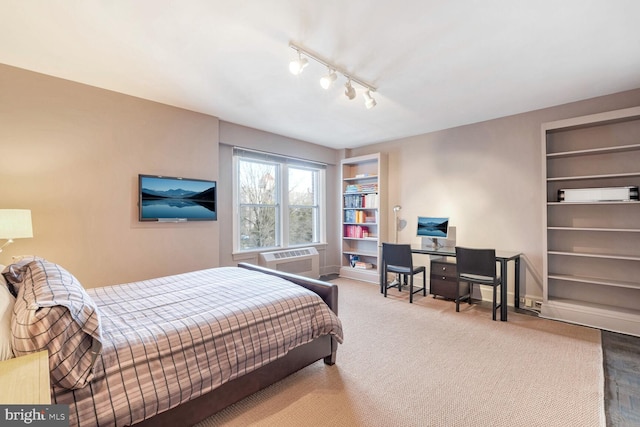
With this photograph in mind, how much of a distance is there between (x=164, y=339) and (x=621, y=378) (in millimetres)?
3175

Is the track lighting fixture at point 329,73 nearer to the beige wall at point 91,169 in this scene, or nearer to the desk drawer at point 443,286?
the beige wall at point 91,169

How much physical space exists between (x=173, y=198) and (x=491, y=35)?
11.4 ft

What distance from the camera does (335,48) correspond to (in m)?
2.22

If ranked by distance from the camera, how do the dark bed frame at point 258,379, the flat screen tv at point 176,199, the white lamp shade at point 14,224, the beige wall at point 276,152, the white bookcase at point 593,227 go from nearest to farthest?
the dark bed frame at point 258,379
the white lamp shade at point 14,224
the white bookcase at point 593,227
the flat screen tv at point 176,199
the beige wall at point 276,152

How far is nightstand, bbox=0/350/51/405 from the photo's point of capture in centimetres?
87

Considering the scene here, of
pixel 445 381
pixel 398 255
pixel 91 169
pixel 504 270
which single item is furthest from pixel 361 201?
pixel 91 169

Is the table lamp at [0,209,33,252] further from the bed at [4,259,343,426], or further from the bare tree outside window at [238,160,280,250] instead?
the bare tree outside window at [238,160,280,250]

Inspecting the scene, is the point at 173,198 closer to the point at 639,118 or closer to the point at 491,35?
the point at 491,35

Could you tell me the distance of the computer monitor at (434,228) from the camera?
4152mm

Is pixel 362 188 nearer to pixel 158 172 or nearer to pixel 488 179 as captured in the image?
pixel 488 179

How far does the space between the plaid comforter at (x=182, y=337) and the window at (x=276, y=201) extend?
204 centimetres

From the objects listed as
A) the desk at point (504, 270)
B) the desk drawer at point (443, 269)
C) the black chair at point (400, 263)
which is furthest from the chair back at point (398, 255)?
the desk drawer at point (443, 269)

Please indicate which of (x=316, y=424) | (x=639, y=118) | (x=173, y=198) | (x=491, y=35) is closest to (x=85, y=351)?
(x=316, y=424)

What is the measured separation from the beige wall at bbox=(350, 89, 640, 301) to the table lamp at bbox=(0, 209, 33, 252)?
457 cm
